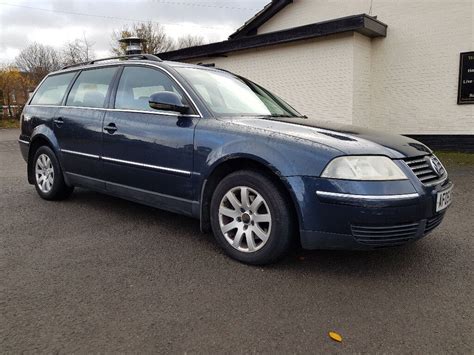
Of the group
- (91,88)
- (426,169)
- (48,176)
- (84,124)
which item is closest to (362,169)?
(426,169)

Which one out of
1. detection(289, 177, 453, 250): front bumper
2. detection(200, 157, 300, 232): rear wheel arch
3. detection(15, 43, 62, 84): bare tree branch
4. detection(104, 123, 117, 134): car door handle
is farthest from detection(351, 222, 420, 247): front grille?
detection(15, 43, 62, 84): bare tree branch

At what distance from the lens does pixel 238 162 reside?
10.8ft

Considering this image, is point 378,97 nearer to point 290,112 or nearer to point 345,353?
point 290,112

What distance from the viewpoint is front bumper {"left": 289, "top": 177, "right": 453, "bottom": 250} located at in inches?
106

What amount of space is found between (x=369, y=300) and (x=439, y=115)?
927 cm

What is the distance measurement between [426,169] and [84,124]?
347 centimetres

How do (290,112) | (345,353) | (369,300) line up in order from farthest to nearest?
(290,112) < (369,300) < (345,353)

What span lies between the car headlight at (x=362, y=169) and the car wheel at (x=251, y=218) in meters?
0.44

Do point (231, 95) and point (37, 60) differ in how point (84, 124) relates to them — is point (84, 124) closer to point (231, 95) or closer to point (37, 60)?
point (231, 95)

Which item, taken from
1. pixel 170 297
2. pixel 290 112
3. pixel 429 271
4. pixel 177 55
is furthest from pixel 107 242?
pixel 177 55

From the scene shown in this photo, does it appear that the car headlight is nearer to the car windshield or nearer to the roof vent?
the car windshield

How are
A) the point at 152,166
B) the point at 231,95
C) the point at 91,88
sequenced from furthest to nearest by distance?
1. the point at 91,88
2. the point at 231,95
3. the point at 152,166

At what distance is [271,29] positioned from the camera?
14289 mm

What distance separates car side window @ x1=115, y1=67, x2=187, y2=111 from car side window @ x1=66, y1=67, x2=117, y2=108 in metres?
0.25
